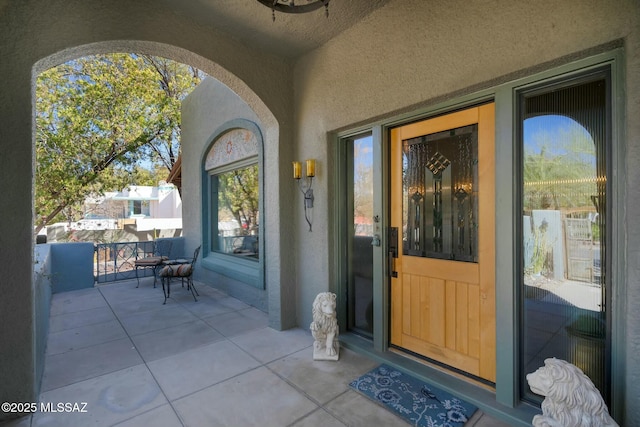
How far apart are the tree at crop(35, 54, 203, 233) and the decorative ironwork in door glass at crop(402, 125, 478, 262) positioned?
10.3m

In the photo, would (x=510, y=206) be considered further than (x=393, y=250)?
No

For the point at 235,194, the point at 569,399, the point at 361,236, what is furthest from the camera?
the point at 235,194

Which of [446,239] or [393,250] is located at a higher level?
[446,239]

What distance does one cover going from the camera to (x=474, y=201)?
241 cm

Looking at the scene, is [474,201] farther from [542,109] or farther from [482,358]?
[482,358]

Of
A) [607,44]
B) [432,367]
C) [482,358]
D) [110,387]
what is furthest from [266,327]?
[607,44]

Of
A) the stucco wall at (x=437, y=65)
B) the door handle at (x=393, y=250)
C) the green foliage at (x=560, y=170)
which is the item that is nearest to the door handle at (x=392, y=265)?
the door handle at (x=393, y=250)

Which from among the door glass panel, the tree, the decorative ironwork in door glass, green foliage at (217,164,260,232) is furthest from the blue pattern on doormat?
the tree

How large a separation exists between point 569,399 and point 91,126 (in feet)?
39.8

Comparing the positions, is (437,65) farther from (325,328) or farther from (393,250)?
(325,328)

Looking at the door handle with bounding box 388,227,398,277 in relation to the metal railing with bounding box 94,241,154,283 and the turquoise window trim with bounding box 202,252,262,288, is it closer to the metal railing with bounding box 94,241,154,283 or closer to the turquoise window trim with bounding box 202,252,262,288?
the turquoise window trim with bounding box 202,252,262,288

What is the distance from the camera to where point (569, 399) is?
1501 millimetres

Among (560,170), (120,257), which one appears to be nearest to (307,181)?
(560,170)

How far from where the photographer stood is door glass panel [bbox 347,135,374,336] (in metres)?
3.23
